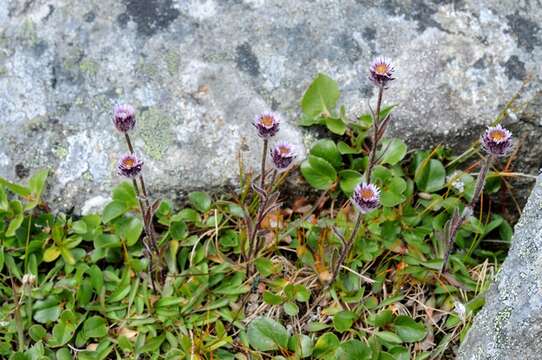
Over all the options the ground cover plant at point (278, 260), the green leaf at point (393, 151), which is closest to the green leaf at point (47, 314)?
the ground cover plant at point (278, 260)

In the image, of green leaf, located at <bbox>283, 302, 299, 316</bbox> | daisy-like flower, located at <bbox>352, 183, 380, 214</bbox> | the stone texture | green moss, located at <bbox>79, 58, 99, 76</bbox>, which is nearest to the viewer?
the stone texture

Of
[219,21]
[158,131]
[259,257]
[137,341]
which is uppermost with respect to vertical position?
[219,21]

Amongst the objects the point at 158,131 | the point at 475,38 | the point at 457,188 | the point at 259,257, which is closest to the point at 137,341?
the point at 259,257

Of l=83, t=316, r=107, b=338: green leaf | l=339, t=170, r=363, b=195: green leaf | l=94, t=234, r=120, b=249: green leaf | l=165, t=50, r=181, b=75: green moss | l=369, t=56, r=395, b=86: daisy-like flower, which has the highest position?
l=369, t=56, r=395, b=86: daisy-like flower

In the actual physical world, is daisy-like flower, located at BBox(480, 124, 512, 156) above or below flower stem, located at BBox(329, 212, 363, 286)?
above

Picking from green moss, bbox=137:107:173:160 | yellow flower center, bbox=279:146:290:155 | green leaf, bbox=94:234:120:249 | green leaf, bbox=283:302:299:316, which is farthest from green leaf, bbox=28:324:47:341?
yellow flower center, bbox=279:146:290:155

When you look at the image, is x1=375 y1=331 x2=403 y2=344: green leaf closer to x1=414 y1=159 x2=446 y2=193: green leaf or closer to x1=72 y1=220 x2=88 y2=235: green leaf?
x1=414 y1=159 x2=446 y2=193: green leaf

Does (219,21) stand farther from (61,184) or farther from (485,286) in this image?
(485,286)

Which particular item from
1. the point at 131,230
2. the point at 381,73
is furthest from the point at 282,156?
the point at 131,230

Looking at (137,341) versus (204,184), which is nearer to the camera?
(137,341)
